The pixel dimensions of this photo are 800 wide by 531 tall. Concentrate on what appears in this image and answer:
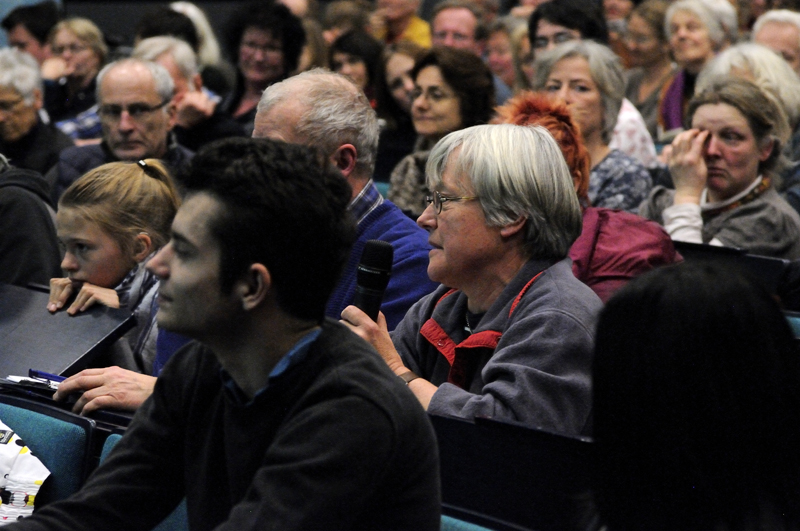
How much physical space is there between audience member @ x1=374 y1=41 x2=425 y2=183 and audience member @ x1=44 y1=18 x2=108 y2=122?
2235 millimetres

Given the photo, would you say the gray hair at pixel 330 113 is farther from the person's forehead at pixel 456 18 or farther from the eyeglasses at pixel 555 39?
the person's forehead at pixel 456 18

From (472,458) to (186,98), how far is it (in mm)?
4009

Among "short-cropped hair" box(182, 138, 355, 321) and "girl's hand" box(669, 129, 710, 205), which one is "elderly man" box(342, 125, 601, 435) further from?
"girl's hand" box(669, 129, 710, 205)

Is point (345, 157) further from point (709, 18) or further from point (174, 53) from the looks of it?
point (709, 18)

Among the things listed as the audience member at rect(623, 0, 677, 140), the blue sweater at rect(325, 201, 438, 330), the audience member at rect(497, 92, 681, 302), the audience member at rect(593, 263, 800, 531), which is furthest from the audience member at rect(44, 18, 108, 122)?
the audience member at rect(593, 263, 800, 531)

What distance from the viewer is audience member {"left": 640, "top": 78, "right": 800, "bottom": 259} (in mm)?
3844

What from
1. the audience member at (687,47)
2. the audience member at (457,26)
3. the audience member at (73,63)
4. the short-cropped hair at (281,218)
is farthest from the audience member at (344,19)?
the short-cropped hair at (281,218)

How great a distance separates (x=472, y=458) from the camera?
2051 millimetres

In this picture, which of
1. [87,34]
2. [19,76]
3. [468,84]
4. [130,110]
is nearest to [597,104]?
[468,84]

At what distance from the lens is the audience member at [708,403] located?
1.29m

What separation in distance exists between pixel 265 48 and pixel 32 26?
2812 mm

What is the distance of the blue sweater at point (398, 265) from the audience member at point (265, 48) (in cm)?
325

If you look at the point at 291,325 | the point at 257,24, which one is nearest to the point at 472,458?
the point at 291,325

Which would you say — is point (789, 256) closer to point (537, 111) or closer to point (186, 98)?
point (537, 111)
